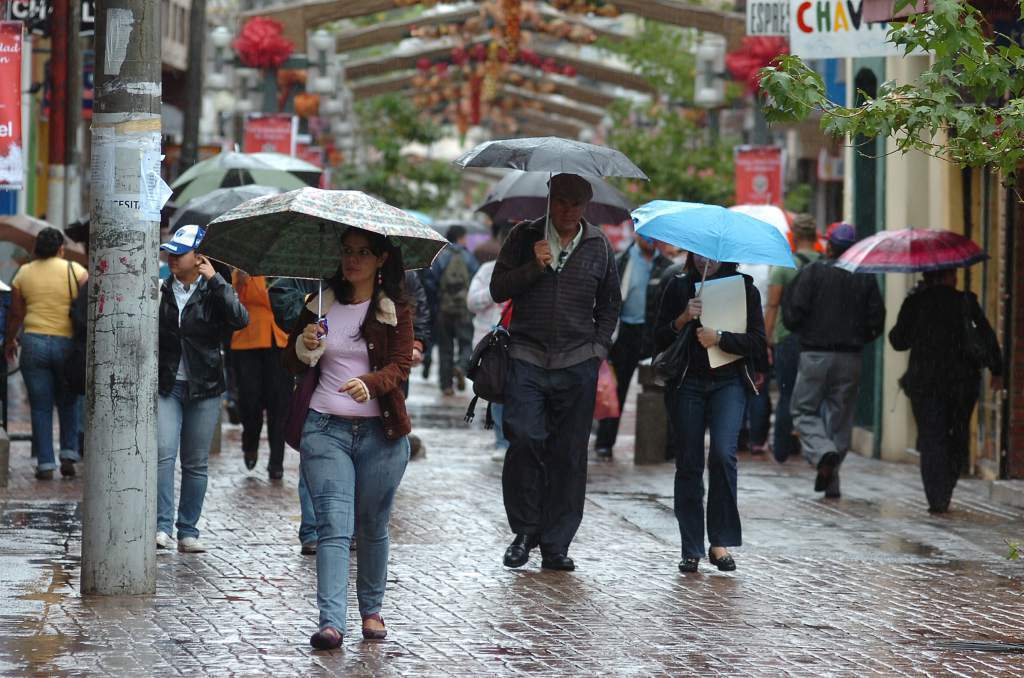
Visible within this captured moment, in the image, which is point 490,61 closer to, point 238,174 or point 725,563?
point 238,174

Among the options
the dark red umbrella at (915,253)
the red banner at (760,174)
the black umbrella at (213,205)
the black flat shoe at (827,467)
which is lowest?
the black flat shoe at (827,467)

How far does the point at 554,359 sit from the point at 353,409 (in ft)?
7.81

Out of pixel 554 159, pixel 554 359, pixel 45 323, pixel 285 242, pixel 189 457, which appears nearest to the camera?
pixel 285 242

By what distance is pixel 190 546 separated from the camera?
412 inches

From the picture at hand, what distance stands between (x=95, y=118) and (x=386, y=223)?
1.86 metres

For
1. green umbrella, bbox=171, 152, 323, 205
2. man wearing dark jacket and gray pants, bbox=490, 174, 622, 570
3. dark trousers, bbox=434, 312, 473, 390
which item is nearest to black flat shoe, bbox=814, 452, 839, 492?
man wearing dark jacket and gray pants, bbox=490, 174, 622, 570

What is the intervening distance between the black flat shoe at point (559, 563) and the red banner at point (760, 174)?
47.0 ft

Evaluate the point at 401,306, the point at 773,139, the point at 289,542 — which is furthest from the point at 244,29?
Result: the point at 401,306

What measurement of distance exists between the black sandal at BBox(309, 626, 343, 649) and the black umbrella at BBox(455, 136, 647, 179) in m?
2.89

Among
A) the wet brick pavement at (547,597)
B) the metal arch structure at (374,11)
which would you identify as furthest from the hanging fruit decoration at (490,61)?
the wet brick pavement at (547,597)

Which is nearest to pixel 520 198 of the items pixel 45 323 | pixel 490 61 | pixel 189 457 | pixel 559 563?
pixel 45 323

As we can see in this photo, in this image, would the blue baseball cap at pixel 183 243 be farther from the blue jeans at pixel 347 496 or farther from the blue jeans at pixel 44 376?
the blue jeans at pixel 44 376

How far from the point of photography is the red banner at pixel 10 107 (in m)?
14.3

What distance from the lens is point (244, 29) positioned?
2730 cm
